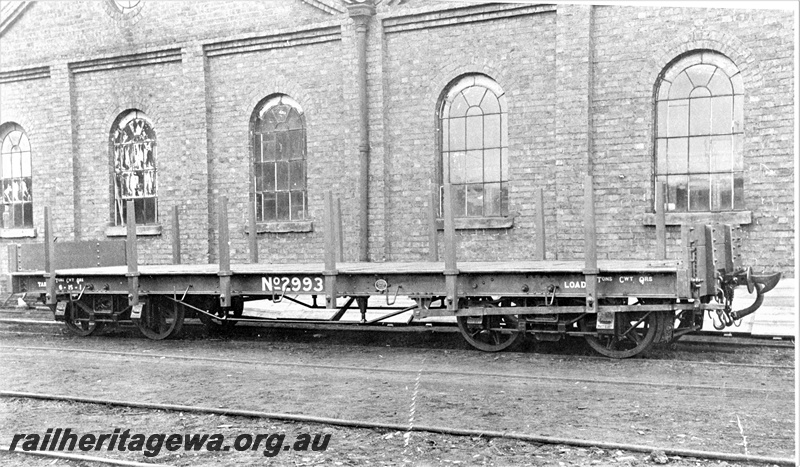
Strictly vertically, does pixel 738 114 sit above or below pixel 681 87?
below

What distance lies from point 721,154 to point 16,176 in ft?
43.9

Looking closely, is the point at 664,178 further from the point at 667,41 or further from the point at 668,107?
the point at 667,41

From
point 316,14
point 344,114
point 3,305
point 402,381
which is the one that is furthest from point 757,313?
point 3,305

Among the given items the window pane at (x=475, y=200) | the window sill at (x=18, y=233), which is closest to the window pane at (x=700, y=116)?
the window pane at (x=475, y=200)

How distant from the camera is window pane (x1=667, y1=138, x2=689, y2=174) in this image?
34.9ft

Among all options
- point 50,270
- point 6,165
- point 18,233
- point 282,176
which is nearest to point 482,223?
point 282,176

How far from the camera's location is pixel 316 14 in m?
12.6

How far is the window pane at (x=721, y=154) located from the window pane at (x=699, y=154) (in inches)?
2.5

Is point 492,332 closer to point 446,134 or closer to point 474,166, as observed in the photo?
point 474,166

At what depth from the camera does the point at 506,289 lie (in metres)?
7.50

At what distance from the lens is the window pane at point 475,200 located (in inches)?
469

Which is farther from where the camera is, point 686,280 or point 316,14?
point 316,14

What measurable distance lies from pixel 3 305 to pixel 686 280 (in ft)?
38.0

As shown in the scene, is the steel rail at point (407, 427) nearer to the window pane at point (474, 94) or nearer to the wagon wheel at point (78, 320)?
the wagon wheel at point (78, 320)
